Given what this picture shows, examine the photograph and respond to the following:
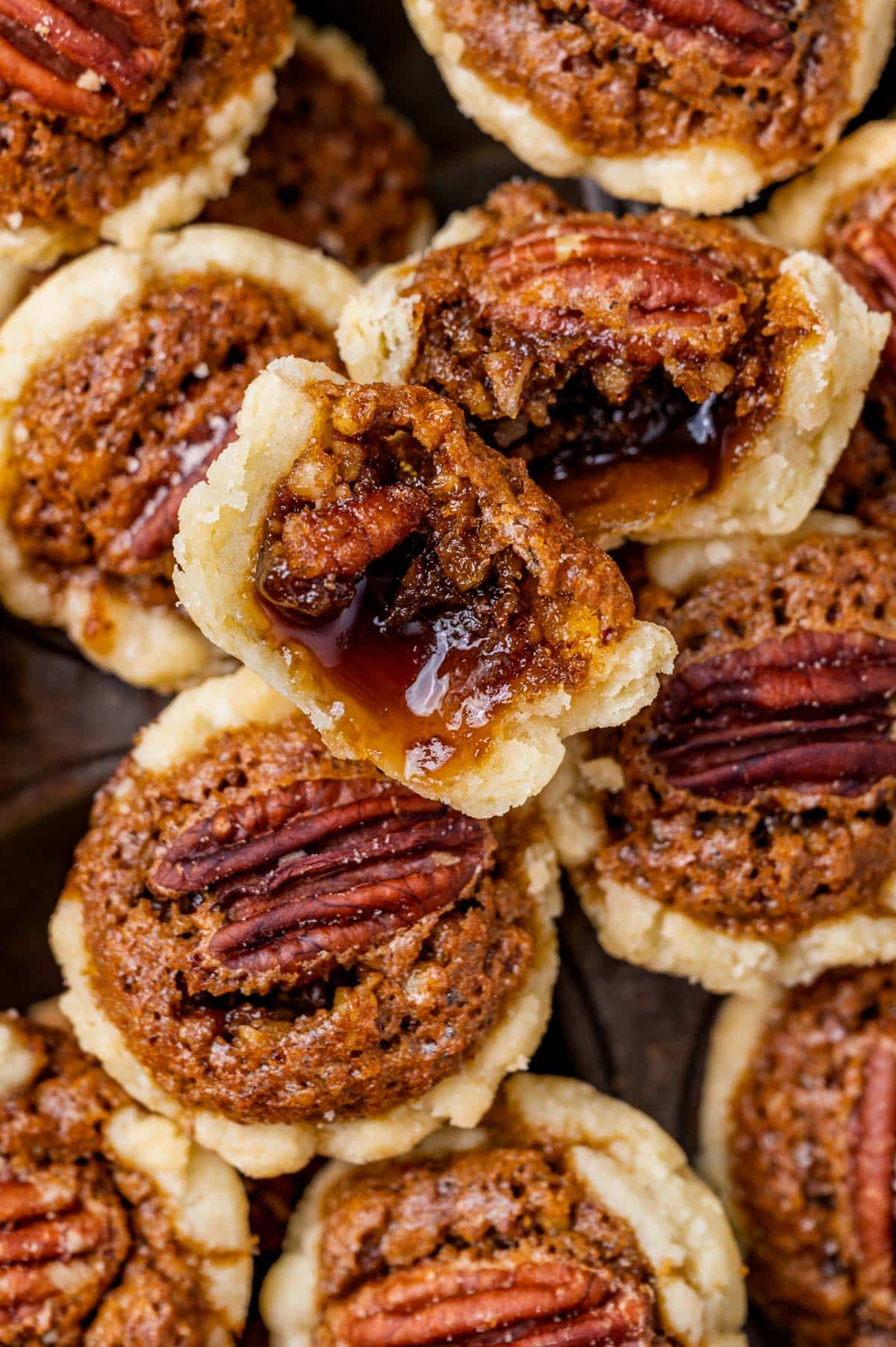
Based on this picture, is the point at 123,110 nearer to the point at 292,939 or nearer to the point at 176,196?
the point at 176,196

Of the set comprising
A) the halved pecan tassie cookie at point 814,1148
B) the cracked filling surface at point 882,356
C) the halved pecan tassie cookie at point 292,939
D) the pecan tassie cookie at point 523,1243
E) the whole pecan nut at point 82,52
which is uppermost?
the whole pecan nut at point 82,52

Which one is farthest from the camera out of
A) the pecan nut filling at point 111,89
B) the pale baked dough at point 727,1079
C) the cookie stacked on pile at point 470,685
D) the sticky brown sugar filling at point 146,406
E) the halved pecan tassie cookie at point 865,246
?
the pale baked dough at point 727,1079

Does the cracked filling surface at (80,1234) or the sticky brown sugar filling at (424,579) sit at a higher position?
the sticky brown sugar filling at (424,579)

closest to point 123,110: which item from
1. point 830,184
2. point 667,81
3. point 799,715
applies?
point 667,81

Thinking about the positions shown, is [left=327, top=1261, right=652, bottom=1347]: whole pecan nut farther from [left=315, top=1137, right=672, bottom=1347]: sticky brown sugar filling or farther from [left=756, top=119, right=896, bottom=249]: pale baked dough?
[left=756, top=119, right=896, bottom=249]: pale baked dough

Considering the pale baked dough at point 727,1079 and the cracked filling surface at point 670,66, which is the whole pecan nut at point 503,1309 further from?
the cracked filling surface at point 670,66

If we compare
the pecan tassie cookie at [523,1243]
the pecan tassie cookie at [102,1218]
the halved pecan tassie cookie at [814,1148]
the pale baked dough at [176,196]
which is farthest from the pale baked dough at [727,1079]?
the pale baked dough at [176,196]
